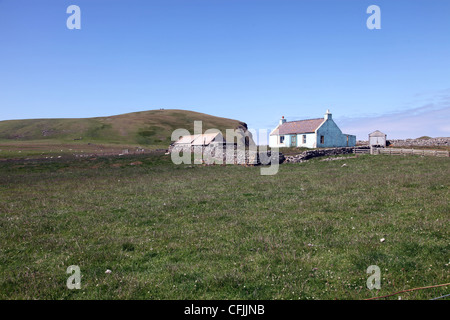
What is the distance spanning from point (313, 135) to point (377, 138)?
13978mm

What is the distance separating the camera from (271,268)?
24.6ft

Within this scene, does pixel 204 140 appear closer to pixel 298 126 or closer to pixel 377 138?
pixel 298 126

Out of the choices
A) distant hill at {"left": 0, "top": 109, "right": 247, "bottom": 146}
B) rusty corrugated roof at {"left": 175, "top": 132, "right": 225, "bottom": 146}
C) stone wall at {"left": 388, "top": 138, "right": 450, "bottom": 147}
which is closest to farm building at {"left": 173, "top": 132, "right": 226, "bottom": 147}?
rusty corrugated roof at {"left": 175, "top": 132, "right": 225, "bottom": 146}

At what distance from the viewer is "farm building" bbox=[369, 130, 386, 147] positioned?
63.2 metres

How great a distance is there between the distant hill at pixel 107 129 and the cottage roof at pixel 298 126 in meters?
60.4

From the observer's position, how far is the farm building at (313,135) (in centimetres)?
6569

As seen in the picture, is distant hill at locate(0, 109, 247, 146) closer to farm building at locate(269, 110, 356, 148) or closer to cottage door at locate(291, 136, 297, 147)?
farm building at locate(269, 110, 356, 148)

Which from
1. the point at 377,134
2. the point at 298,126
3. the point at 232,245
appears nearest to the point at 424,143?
the point at 377,134

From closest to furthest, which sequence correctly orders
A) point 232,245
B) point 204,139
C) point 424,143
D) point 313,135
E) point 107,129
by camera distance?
1. point 232,245
2. point 424,143
3. point 313,135
4. point 204,139
5. point 107,129

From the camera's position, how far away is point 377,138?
6412cm
